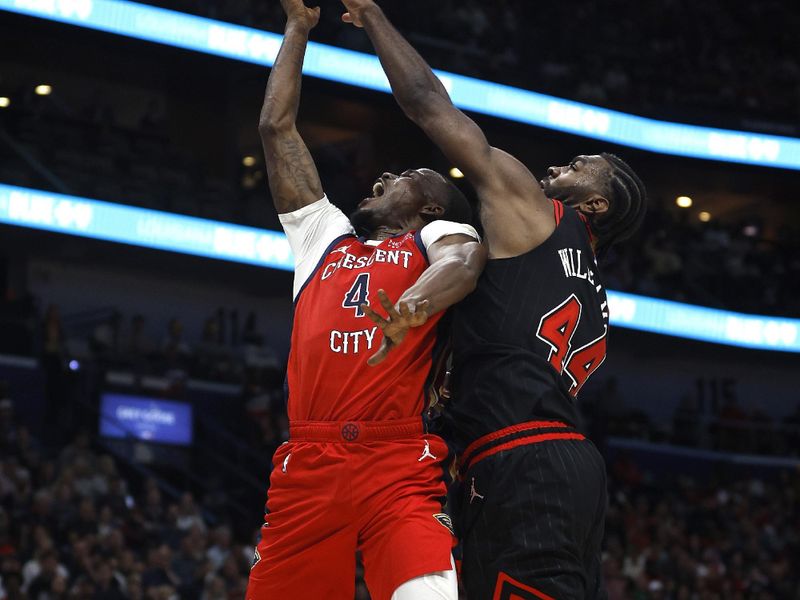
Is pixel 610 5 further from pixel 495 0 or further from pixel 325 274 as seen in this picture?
pixel 325 274

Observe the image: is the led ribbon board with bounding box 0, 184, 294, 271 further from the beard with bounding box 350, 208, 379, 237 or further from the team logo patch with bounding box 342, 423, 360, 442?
the team logo patch with bounding box 342, 423, 360, 442

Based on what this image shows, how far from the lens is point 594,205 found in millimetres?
4641

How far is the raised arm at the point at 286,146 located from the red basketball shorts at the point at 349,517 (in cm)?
102

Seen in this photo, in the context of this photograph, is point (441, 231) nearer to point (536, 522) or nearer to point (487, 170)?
point (487, 170)

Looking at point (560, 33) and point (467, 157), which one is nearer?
point (467, 157)

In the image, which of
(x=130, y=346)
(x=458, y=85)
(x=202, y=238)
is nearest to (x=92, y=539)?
(x=130, y=346)

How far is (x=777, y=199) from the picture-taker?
97.6 ft

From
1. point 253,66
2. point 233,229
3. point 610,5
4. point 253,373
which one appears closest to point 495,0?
point 610,5

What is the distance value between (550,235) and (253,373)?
15.0 meters

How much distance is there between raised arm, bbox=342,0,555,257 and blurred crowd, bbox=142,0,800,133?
17068 mm

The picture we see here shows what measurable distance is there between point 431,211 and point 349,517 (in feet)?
4.26

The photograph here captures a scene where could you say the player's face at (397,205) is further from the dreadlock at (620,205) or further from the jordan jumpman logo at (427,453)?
the jordan jumpman logo at (427,453)

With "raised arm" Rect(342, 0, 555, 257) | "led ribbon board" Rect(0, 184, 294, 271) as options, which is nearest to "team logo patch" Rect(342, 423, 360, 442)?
"raised arm" Rect(342, 0, 555, 257)

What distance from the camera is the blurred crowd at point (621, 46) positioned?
23.3 meters
